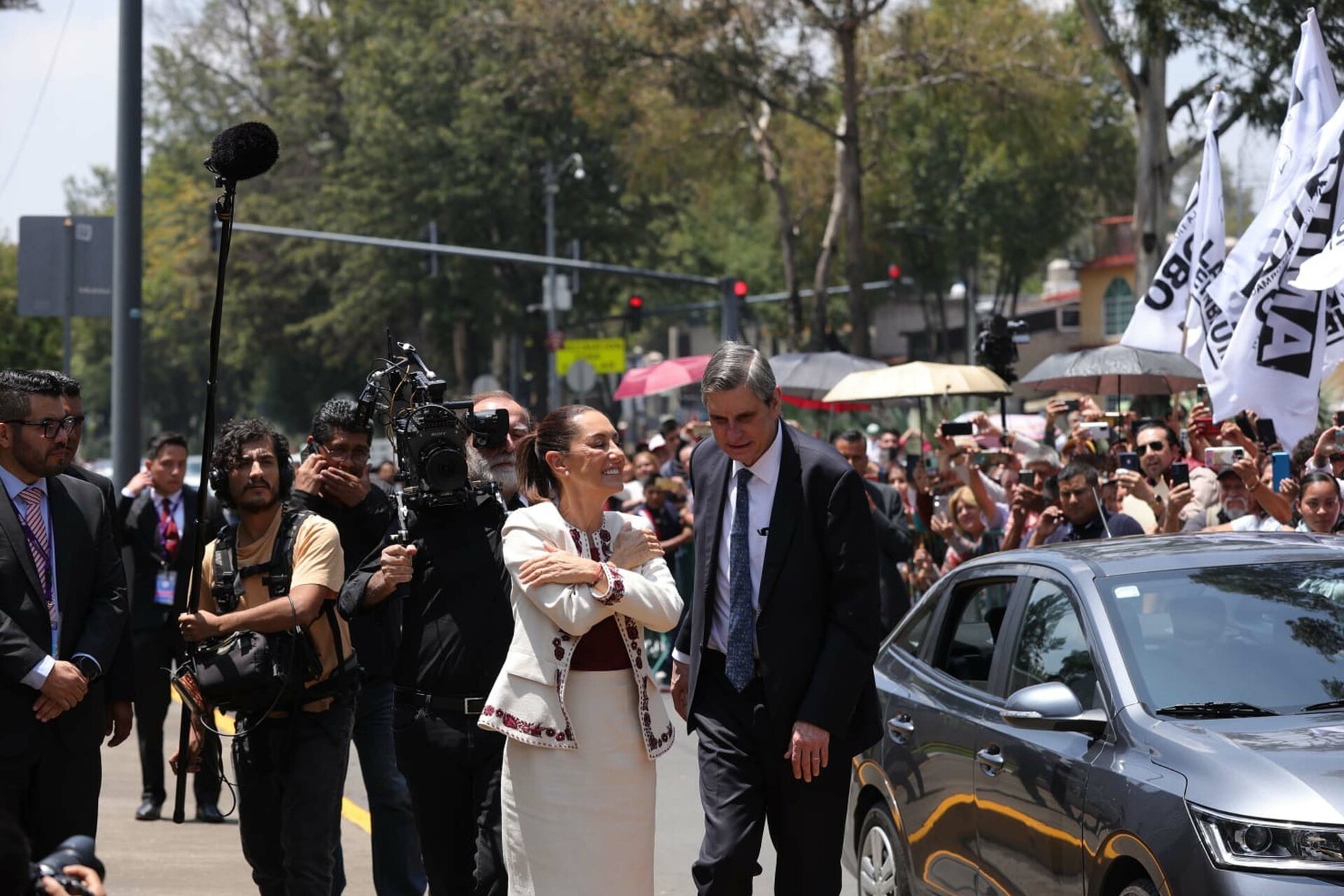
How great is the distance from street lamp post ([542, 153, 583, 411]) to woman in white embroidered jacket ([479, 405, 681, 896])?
3551 centimetres

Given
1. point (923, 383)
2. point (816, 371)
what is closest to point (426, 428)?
point (923, 383)

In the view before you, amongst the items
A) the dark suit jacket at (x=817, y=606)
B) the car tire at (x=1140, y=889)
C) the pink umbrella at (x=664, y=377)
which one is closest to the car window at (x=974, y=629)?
the dark suit jacket at (x=817, y=606)

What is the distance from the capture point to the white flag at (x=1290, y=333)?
30.0 ft

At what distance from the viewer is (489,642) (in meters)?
5.96

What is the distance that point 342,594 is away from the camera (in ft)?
20.1

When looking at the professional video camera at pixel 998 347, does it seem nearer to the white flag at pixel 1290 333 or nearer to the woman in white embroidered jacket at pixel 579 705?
the white flag at pixel 1290 333

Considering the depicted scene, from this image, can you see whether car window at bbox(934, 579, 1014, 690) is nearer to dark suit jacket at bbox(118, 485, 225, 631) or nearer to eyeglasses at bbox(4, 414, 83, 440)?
eyeglasses at bbox(4, 414, 83, 440)

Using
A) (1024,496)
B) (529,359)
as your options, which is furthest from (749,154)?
(1024,496)

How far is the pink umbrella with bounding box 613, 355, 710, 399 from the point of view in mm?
26266

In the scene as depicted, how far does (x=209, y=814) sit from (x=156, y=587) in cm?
126

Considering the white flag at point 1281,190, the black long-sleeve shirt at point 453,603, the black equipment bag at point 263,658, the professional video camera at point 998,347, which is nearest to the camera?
the black long-sleeve shirt at point 453,603

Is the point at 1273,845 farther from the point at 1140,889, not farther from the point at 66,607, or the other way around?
the point at 66,607

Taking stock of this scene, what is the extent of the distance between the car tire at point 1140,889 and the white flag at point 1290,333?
4672mm

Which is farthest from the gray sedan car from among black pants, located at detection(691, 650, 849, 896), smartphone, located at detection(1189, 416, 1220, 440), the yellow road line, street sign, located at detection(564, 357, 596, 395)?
street sign, located at detection(564, 357, 596, 395)
